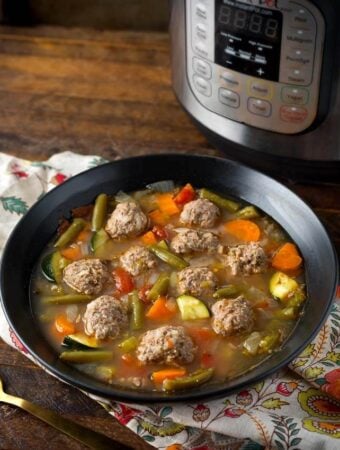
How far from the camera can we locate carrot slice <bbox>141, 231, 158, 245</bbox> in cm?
188

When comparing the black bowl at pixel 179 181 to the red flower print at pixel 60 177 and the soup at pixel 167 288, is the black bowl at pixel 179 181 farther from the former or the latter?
the red flower print at pixel 60 177

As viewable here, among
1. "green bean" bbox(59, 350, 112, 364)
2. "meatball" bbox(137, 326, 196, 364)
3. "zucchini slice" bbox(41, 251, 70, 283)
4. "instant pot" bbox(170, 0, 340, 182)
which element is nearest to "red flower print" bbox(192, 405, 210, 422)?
"meatball" bbox(137, 326, 196, 364)

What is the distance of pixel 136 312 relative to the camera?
5.48 feet

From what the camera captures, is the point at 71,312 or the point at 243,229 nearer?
the point at 71,312

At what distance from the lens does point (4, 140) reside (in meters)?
2.44

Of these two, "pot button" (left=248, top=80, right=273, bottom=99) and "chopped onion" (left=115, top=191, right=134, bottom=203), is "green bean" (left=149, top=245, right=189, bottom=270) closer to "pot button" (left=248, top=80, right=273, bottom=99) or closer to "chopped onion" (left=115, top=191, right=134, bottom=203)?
"chopped onion" (left=115, top=191, right=134, bottom=203)

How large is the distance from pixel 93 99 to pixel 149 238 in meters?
0.90

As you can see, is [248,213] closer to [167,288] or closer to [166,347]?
[167,288]

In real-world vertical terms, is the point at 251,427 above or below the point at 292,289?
below

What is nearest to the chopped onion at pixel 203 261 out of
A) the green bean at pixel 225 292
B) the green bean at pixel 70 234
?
the green bean at pixel 225 292

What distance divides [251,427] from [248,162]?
2.93 ft

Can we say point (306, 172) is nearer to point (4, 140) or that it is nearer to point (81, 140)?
point (81, 140)

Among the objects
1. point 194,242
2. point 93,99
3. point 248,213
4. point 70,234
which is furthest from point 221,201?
point 93,99

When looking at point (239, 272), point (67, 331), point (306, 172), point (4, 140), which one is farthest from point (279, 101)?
point (4, 140)
